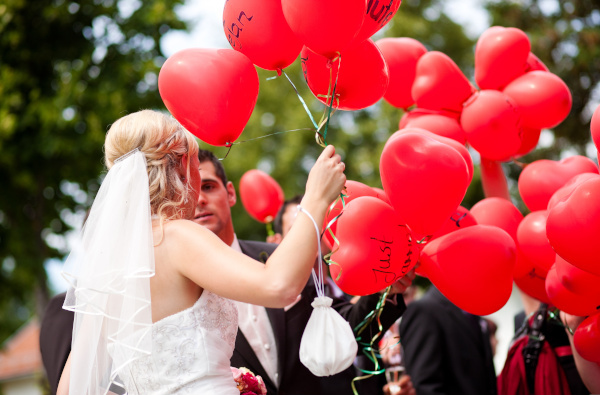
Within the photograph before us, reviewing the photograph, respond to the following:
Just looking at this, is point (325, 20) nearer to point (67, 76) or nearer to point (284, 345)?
point (284, 345)

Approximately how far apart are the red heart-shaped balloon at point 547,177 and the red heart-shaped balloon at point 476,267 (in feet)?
1.93

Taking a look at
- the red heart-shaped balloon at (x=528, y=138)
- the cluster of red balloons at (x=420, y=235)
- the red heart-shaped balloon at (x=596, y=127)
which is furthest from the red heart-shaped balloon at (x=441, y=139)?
the red heart-shaped balloon at (x=528, y=138)

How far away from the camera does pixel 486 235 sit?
275cm

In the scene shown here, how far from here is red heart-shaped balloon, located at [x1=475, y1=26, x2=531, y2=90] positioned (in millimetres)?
3531

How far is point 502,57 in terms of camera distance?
355 cm

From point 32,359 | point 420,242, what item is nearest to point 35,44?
point 420,242

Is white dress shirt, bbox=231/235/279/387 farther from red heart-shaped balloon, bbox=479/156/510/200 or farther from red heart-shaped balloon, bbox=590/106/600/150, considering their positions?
red heart-shaped balloon, bbox=590/106/600/150

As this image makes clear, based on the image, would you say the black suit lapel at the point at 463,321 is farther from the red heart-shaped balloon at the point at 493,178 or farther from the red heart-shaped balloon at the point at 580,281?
the red heart-shaped balloon at the point at 580,281

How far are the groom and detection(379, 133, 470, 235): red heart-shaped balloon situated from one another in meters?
0.72

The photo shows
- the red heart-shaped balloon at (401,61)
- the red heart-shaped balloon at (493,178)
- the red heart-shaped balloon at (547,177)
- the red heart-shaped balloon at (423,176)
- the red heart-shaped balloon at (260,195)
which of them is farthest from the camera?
the red heart-shaped balloon at (260,195)

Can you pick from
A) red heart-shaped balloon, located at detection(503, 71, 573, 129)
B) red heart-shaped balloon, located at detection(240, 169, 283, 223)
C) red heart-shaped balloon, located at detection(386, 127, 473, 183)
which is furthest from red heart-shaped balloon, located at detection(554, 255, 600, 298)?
red heart-shaped balloon, located at detection(240, 169, 283, 223)

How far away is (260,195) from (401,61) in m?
2.36

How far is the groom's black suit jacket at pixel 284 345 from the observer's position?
136 inches

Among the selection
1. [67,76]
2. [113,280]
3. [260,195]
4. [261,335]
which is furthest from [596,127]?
[67,76]
